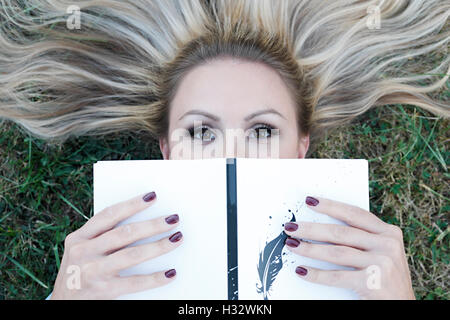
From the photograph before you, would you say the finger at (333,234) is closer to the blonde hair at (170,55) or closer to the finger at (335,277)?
the finger at (335,277)

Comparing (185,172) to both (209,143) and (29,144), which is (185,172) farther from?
(29,144)

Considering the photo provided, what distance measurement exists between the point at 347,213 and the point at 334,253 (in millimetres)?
134

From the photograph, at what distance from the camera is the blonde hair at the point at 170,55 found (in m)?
1.92

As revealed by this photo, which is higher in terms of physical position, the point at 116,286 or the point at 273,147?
the point at 273,147

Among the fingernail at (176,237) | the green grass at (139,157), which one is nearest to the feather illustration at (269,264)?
the fingernail at (176,237)

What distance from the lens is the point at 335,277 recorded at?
1441mm

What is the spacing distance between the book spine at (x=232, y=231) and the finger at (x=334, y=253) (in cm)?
17

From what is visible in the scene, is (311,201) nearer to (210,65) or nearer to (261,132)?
(261,132)

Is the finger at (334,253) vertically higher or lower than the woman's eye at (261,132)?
lower

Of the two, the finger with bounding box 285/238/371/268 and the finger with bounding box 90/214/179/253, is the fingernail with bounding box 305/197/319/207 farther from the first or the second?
the finger with bounding box 90/214/179/253

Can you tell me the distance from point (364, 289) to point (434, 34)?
127cm

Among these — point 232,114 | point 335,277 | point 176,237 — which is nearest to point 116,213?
point 176,237
